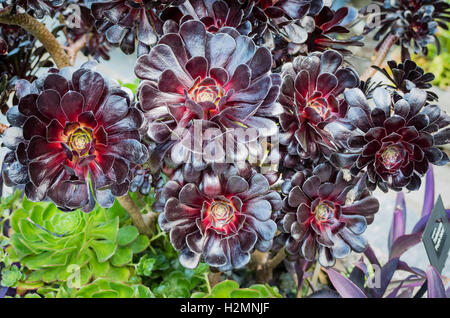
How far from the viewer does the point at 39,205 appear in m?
0.85

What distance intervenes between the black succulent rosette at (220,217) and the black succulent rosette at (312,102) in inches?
2.8

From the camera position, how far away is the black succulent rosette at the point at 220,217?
1.70ft

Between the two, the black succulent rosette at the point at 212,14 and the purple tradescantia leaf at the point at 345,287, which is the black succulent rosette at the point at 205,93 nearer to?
the black succulent rosette at the point at 212,14

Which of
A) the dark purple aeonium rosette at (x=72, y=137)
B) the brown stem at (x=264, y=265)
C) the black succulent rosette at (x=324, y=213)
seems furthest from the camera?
the brown stem at (x=264, y=265)

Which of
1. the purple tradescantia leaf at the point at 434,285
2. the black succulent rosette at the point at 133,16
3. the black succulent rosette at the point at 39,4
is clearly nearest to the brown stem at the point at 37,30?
the black succulent rosette at the point at 39,4

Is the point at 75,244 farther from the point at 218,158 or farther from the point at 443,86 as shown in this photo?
the point at 443,86

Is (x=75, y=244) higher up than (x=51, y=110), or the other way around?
(x=51, y=110)

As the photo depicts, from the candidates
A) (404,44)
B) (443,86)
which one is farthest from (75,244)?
(443,86)

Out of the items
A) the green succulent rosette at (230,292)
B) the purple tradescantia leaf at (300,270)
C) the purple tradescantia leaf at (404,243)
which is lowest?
the purple tradescantia leaf at (300,270)

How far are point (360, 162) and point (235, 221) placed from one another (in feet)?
0.60

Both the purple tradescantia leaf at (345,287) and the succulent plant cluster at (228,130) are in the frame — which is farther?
the purple tradescantia leaf at (345,287)

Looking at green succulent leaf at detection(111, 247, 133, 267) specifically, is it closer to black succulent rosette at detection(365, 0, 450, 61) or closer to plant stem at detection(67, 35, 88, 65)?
plant stem at detection(67, 35, 88, 65)

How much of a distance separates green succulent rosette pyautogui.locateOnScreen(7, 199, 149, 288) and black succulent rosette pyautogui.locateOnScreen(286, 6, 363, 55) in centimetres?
50

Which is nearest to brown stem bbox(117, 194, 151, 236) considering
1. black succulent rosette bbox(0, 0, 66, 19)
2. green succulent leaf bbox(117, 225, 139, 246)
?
green succulent leaf bbox(117, 225, 139, 246)
